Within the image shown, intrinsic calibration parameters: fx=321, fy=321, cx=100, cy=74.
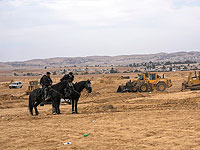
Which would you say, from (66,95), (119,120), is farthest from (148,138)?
(66,95)

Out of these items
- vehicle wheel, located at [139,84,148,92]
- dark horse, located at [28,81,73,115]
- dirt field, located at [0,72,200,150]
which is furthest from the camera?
vehicle wheel, located at [139,84,148,92]

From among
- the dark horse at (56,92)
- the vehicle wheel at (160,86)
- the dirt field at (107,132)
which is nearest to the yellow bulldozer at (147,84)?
the vehicle wheel at (160,86)

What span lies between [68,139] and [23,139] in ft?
5.35

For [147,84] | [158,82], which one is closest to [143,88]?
[147,84]

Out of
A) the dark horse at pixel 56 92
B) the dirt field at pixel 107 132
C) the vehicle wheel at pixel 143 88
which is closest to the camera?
the dirt field at pixel 107 132

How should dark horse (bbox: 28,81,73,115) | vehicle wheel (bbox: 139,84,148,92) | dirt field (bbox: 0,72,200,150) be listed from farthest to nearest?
vehicle wheel (bbox: 139,84,148,92) < dark horse (bbox: 28,81,73,115) < dirt field (bbox: 0,72,200,150)

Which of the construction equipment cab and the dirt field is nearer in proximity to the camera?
the dirt field

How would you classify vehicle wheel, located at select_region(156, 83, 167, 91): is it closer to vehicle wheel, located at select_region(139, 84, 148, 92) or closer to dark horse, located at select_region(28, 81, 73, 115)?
vehicle wheel, located at select_region(139, 84, 148, 92)

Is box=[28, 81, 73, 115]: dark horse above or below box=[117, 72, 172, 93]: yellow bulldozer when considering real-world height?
above

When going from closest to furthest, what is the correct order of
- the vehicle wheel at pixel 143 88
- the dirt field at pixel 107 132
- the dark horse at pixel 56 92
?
the dirt field at pixel 107 132 → the dark horse at pixel 56 92 → the vehicle wheel at pixel 143 88

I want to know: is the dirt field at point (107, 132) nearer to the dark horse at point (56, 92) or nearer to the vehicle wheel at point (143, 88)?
the dark horse at point (56, 92)

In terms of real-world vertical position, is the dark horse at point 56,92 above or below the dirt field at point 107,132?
above

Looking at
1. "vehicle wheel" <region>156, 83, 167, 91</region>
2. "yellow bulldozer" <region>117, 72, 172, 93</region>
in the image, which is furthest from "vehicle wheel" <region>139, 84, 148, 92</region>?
"vehicle wheel" <region>156, 83, 167, 91</region>

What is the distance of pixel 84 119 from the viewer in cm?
1526
